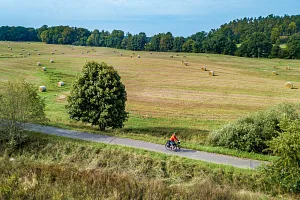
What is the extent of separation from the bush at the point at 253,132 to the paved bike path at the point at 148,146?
170 centimetres

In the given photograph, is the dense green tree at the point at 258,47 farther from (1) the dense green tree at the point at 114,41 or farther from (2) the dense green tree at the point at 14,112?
(2) the dense green tree at the point at 14,112

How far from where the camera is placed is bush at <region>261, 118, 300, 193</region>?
12.7 m

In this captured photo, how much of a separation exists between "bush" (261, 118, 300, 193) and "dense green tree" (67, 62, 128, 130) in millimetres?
11442

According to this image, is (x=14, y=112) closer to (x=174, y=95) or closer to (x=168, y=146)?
(x=168, y=146)

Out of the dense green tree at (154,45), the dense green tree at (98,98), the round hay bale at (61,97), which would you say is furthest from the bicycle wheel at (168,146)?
the dense green tree at (154,45)

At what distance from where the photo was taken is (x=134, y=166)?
50.5 ft

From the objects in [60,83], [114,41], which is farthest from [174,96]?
[114,41]

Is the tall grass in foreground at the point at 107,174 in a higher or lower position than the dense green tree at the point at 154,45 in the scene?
lower

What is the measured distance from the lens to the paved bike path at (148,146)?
15.5 metres

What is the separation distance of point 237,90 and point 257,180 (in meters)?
28.5

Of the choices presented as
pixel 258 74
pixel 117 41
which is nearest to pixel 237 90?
pixel 258 74

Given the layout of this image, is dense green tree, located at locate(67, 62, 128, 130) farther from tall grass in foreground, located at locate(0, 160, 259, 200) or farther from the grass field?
tall grass in foreground, located at locate(0, 160, 259, 200)

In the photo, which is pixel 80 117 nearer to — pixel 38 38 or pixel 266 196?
pixel 266 196

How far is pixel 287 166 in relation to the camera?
12961 mm
